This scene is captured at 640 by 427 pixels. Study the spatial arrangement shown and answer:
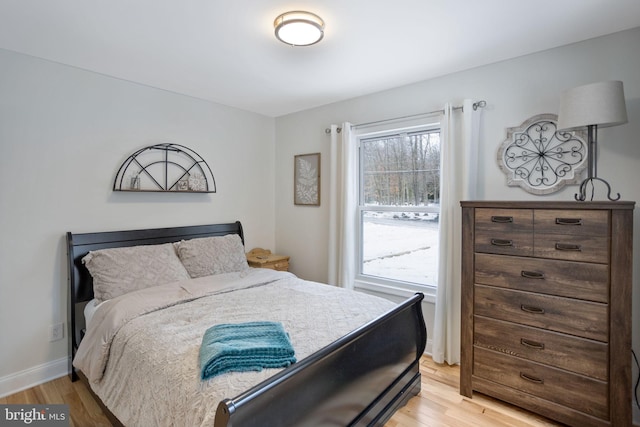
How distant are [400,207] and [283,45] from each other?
1792 mm

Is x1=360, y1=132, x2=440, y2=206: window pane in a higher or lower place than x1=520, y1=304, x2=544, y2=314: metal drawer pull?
higher

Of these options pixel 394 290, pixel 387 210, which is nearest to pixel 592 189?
pixel 387 210

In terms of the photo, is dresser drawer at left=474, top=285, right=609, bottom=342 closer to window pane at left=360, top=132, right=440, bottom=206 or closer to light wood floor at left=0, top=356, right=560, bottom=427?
light wood floor at left=0, top=356, right=560, bottom=427

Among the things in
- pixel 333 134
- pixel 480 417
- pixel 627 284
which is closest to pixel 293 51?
pixel 333 134

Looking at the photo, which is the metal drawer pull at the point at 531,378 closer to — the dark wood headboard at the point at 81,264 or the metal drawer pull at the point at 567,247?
the metal drawer pull at the point at 567,247

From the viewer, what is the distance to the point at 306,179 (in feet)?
12.5

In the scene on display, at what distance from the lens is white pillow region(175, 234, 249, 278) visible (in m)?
2.84

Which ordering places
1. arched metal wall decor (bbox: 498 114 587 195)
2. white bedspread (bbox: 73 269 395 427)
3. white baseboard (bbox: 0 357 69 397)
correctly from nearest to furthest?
white bedspread (bbox: 73 269 395 427) < arched metal wall decor (bbox: 498 114 587 195) < white baseboard (bbox: 0 357 69 397)

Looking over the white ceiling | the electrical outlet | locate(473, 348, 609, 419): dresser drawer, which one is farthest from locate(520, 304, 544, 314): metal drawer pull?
the electrical outlet

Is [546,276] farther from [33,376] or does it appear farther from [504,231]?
[33,376]

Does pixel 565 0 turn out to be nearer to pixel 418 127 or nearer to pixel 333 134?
pixel 418 127

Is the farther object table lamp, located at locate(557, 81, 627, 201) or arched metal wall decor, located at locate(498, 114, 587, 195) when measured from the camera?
arched metal wall decor, located at locate(498, 114, 587, 195)

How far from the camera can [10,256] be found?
2322 millimetres

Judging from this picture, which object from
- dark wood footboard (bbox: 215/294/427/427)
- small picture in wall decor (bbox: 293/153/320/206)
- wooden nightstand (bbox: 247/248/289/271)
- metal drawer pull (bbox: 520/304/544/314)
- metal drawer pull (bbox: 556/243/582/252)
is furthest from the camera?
small picture in wall decor (bbox: 293/153/320/206)
